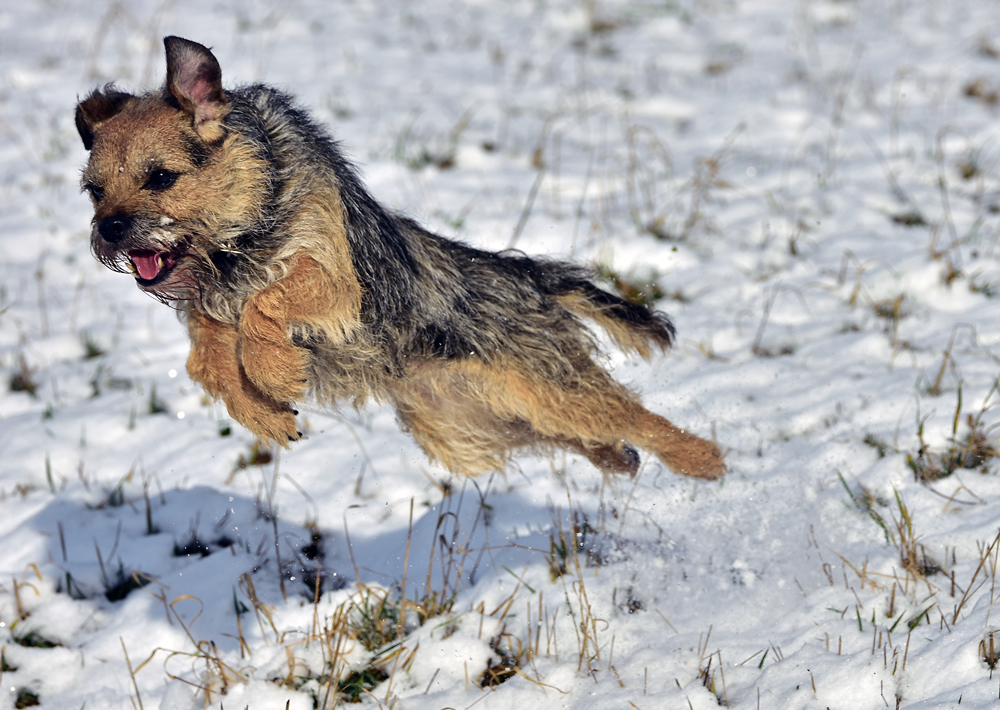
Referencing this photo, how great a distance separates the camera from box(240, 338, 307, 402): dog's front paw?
8.67 feet

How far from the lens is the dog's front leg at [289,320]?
2.65m

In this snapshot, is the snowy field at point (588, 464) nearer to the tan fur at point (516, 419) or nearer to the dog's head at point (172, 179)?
the tan fur at point (516, 419)

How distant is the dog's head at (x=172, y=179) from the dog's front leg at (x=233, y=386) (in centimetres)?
21

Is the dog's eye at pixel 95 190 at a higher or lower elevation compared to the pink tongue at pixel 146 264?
higher

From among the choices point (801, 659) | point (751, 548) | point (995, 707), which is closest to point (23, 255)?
point (751, 548)

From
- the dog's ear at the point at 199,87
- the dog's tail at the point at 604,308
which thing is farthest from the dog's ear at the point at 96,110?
the dog's tail at the point at 604,308

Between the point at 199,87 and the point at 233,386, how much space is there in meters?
0.96

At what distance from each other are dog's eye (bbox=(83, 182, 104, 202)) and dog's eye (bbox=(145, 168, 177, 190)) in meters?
0.17

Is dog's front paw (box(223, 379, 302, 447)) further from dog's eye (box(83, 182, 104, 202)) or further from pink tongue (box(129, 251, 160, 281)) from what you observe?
dog's eye (box(83, 182, 104, 202))

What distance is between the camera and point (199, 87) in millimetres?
2631

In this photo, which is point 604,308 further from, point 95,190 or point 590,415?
point 95,190

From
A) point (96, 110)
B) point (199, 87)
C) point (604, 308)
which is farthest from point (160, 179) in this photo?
point (604, 308)

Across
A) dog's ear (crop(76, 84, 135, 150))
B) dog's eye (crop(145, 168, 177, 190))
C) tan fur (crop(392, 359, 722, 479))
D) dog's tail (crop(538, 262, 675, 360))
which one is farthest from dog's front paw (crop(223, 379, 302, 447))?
dog's tail (crop(538, 262, 675, 360))

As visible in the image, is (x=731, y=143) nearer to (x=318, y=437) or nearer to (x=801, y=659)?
(x=318, y=437)
